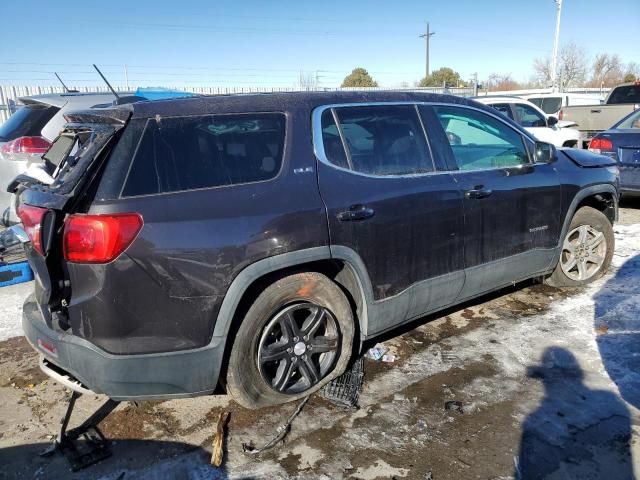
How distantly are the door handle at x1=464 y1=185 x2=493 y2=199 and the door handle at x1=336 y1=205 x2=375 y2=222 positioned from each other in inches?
36.2

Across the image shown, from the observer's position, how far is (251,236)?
2705 millimetres

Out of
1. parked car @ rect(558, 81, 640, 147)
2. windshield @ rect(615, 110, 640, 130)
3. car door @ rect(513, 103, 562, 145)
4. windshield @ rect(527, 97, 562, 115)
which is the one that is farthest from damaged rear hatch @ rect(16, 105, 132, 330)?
windshield @ rect(527, 97, 562, 115)

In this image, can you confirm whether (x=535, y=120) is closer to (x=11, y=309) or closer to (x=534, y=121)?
(x=534, y=121)

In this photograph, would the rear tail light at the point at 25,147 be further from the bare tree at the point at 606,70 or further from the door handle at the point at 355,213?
the bare tree at the point at 606,70

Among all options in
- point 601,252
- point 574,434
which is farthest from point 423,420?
point 601,252

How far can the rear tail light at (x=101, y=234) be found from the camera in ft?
7.92

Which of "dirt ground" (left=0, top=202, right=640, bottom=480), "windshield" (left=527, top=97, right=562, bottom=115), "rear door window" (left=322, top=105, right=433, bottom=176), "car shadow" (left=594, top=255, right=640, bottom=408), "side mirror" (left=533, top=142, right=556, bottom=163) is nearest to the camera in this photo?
"dirt ground" (left=0, top=202, right=640, bottom=480)

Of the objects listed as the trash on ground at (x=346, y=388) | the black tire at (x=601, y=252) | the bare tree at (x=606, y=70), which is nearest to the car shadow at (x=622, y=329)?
the black tire at (x=601, y=252)

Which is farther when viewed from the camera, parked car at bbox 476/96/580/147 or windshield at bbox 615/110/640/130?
parked car at bbox 476/96/580/147

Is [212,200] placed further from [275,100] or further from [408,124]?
[408,124]

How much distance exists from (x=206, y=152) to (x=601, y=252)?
13.7 ft

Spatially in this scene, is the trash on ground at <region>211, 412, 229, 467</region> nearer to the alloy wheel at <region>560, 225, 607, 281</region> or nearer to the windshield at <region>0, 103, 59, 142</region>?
the alloy wheel at <region>560, 225, 607, 281</region>

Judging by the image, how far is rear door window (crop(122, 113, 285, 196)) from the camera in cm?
259

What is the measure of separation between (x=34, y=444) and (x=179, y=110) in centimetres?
197
